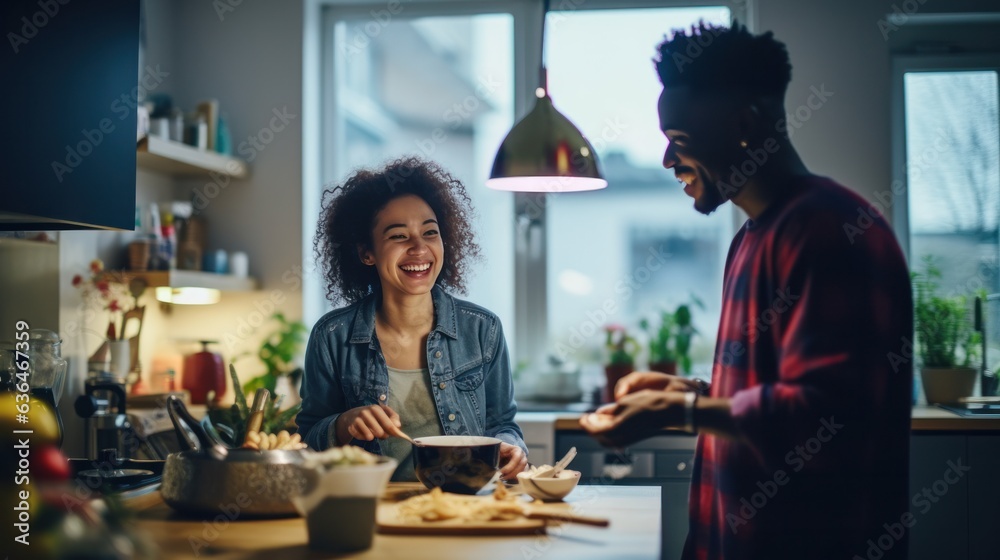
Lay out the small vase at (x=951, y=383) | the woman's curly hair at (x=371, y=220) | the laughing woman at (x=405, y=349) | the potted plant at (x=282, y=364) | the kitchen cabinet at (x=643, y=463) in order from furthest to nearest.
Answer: the potted plant at (x=282, y=364)
the small vase at (x=951, y=383)
the kitchen cabinet at (x=643, y=463)
the woman's curly hair at (x=371, y=220)
the laughing woman at (x=405, y=349)

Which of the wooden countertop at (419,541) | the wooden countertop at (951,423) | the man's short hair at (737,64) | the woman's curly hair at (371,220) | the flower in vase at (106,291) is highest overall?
the man's short hair at (737,64)

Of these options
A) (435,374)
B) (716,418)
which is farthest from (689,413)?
(435,374)

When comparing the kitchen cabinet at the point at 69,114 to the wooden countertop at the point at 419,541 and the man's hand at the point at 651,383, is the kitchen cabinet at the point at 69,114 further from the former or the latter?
the man's hand at the point at 651,383

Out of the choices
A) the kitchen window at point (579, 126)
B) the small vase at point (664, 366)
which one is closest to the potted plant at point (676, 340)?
the small vase at point (664, 366)

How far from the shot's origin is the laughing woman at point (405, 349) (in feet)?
6.47

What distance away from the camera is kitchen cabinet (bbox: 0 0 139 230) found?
1.45 meters

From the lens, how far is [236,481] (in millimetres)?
1362

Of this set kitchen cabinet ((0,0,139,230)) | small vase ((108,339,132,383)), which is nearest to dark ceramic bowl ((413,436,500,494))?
kitchen cabinet ((0,0,139,230))

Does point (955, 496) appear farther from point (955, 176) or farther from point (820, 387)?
point (820, 387)

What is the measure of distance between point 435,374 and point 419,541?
74 cm

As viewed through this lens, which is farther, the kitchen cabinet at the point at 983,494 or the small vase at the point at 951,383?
the small vase at the point at 951,383

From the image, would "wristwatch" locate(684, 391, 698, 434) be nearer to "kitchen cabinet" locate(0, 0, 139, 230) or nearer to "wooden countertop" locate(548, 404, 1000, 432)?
"kitchen cabinet" locate(0, 0, 139, 230)

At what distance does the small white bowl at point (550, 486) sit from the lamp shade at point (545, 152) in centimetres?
61

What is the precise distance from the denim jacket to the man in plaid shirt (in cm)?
70
